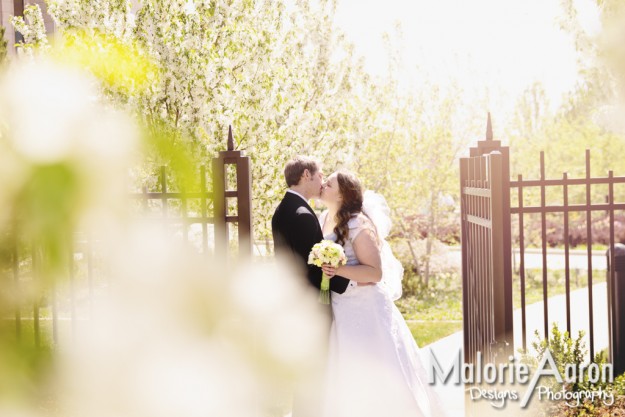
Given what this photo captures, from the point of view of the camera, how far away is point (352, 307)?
532cm

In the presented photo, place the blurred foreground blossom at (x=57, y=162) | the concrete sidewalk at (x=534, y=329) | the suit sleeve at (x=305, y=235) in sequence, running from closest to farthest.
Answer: the blurred foreground blossom at (x=57, y=162)
the suit sleeve at (x=305, y=235)
the concrete sidewalk at (x=534, y=329)

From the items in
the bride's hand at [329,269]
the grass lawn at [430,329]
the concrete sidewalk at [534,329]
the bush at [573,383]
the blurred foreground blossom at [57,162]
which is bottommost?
the grass lawn at [430,329]

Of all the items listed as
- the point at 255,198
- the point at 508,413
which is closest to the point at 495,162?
the point at 508,413

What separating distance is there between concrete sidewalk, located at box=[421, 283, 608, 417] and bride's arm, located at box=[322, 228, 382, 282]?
2373 millimetres

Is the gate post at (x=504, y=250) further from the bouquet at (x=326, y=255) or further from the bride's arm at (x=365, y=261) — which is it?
the bouquet at (x=326, y=255)

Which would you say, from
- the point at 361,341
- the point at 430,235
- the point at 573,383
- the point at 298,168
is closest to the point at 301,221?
the point at 298,168

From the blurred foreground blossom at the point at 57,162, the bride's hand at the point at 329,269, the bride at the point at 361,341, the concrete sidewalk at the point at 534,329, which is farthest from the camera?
the concrete sidewalk at the point at 534,329

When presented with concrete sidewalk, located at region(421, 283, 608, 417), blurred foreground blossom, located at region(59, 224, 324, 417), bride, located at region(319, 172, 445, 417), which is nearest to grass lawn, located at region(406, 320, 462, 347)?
concrete sidewalk, located at region(421, 283, 608, 417)

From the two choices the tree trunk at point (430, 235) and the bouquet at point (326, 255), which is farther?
the tree trunk at point (430, 235)

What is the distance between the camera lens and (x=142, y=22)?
9102 mm

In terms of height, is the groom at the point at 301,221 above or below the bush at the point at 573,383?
above

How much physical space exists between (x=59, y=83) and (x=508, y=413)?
4949 millimetres

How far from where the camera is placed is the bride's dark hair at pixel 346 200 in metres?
5.22

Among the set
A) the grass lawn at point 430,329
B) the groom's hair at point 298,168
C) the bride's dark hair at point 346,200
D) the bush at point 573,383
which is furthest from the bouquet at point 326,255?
the grass lawn at point 430,329
